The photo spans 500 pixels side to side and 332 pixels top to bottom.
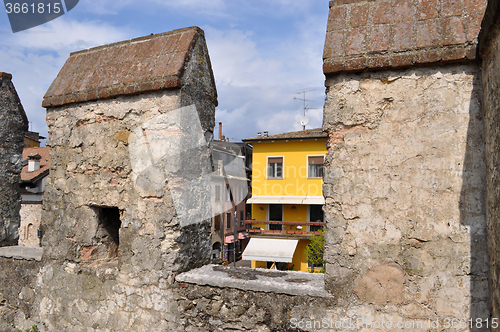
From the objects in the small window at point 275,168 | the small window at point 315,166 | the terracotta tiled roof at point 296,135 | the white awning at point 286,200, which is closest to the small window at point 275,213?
the white awning at point 286,200

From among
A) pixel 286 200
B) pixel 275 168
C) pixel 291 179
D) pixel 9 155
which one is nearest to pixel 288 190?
pixel 291 179

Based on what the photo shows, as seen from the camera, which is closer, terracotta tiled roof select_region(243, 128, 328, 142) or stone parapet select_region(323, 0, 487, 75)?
stone parapet select_region(323, 0, 487, 75)

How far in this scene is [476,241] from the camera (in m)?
2.61

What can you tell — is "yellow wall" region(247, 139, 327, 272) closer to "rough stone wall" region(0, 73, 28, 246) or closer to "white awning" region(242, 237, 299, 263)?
"white awning" region(242, 237, 299, 263)

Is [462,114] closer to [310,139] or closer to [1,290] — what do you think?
[1,290]

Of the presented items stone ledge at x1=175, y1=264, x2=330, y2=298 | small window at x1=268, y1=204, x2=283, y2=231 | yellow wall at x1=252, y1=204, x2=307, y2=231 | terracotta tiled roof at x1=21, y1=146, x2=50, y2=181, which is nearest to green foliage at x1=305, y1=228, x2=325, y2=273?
yellow wall at x1=252, y1=204, x2=307, y2=231

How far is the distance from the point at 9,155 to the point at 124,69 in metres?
2.49

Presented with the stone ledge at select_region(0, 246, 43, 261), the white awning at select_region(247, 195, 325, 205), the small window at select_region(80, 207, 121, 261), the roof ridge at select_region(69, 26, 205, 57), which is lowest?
the stone ledge at select_region(0, 246, 43, 261)

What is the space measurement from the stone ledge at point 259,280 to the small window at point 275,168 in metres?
15.0

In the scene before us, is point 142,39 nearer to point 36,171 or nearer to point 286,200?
point 286,200

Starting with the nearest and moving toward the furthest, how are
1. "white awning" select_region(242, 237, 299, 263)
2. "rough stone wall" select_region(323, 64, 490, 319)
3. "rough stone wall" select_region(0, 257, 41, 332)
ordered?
1. "rough stone wall" select_region(323, 64, 490, 319)
2. "rough stone wall" select_region(0, 257, 41, 332)
3. "white awning" select_region(242, 237, 299, 263)

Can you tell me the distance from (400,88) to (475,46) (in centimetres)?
56

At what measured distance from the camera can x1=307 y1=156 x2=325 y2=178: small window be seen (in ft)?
58.8

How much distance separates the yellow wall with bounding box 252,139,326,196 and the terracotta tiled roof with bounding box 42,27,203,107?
1439cm
